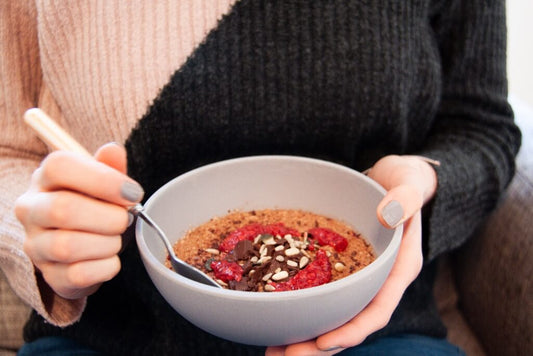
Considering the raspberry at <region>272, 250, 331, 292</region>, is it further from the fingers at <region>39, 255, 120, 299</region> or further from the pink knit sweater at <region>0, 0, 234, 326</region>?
the pink knit sweater at <region>0, 0, 234, 326</region>

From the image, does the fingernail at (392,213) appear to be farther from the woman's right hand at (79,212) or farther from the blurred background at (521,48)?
the blurred background at (521,48)

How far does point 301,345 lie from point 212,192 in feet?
0.97

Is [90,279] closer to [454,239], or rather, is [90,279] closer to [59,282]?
[59,282]

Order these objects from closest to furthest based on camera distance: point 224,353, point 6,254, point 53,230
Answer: point 53,230
point 6,254
point 224,353

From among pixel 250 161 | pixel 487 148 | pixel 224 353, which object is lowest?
pixel 224 353

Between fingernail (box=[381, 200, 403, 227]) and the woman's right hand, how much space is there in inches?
12.4

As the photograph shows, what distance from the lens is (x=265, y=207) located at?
0.82 meters

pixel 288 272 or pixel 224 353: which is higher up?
pixel 288 272

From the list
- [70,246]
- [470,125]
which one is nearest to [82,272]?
[70,246]

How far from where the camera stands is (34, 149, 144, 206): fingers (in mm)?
499

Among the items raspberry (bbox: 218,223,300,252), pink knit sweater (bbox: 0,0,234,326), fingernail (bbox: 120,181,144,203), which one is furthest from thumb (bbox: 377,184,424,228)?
pink knit sweater (bbox: 0,0,234,326)

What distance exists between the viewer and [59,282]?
1.91 feet

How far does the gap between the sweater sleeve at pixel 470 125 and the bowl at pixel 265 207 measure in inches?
8.1

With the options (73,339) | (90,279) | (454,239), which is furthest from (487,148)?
(73,339)
